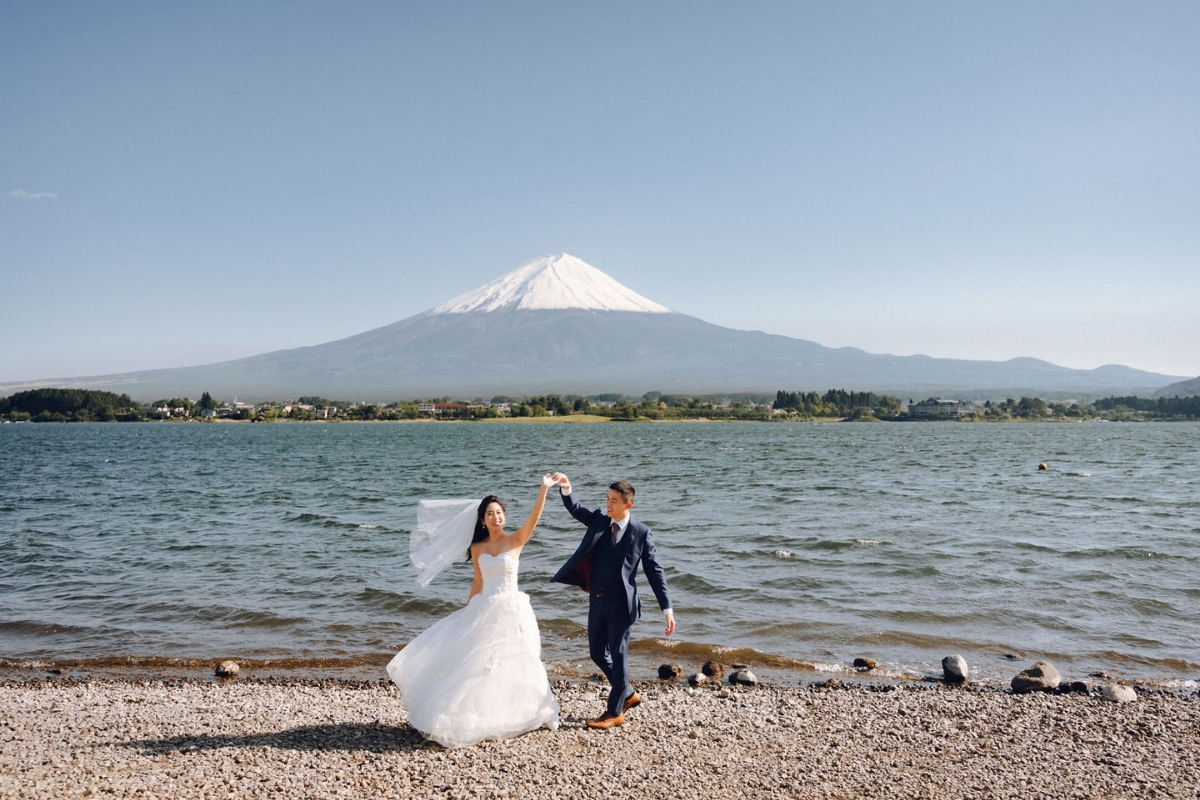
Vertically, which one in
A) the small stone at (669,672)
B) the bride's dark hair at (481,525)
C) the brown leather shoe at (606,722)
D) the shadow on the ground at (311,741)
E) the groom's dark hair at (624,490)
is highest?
the groom's dark hair at (624,490)

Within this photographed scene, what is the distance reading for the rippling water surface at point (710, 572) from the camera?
12.4 meters

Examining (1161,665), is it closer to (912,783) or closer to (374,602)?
(912,783)

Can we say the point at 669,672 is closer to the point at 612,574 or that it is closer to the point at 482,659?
the point at 612,574

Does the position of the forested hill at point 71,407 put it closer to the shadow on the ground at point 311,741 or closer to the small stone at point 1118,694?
the shadow on the ground at point 311,741

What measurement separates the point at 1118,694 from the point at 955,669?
5.85ft

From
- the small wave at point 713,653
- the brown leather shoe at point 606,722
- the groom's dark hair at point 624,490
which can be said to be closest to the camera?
the groom's dark hair at point 624,490

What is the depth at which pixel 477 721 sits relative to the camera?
7434 millimetres

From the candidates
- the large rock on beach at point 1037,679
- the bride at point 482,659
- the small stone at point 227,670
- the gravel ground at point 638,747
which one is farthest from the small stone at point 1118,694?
the small stone at point 227,670

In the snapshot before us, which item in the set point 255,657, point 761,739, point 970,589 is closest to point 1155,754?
point 761,739

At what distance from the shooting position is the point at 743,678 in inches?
404

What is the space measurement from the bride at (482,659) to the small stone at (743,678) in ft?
10.6

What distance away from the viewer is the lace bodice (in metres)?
7.68

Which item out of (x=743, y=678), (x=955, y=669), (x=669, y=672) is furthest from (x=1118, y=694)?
(x=669, y=672)

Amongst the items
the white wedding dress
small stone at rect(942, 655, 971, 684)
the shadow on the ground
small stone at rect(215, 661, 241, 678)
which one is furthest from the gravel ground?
small stone at rect(215, 661, 241, 678)
